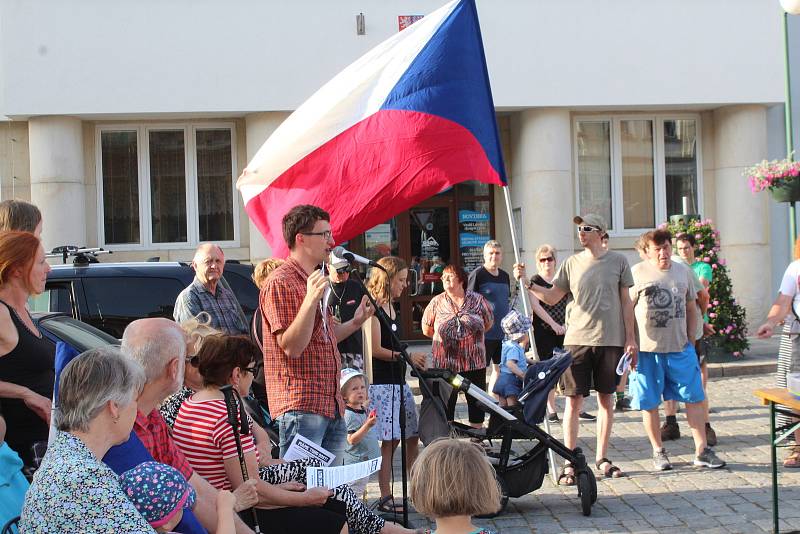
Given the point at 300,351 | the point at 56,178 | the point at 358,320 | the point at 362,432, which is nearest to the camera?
the point at 300,351

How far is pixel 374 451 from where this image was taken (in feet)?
21.3

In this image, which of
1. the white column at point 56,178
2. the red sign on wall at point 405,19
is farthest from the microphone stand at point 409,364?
the white column at point 56,178

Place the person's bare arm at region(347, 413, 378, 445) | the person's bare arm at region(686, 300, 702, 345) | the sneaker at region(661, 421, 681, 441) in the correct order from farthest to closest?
the sneaker at region(661, 421, 681, 441)
the person's bare arm at region(686, 300, 702, 345)
the person's bare arm at region(347, 413, 378, 445)

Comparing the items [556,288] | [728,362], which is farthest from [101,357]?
[728,362]

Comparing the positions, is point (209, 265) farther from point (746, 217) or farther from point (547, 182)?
point (746, 217)

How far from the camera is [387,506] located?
21.7ft

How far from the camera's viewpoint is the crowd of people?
3238 mm

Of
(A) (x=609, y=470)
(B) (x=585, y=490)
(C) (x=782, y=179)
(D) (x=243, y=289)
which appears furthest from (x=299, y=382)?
(C) (x=782, y=179)

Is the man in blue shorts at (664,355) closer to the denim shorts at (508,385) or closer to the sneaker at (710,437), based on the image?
the sneaker at (710,437)

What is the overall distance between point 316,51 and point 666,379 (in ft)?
30.9

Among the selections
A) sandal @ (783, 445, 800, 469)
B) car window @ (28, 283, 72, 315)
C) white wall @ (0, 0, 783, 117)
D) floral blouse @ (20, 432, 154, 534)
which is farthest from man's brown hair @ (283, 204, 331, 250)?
white wall @ (0, 0, 783, 117)

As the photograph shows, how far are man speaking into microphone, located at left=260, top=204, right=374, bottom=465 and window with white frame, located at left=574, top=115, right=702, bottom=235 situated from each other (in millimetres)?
12290

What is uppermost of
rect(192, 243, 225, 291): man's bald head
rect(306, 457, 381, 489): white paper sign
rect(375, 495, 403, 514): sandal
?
rect(192, 243, 225, 291): man's bald head

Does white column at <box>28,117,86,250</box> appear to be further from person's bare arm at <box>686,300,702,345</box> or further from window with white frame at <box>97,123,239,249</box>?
person's bare arm at <box>686,300,702,345</box>
